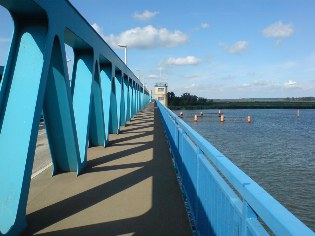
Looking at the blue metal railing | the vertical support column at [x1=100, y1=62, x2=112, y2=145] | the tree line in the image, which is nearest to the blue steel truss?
the blue metal railing

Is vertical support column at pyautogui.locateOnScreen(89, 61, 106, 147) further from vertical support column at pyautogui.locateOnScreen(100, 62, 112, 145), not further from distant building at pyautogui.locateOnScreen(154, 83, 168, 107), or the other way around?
distant building at pyautogui.locateOnScreen(154, 83, 168, 107)

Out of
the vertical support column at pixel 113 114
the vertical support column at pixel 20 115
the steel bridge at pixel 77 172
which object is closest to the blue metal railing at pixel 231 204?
the steel bridge at pixel 77 172

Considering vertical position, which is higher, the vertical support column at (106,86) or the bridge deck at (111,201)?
the vertical support column at (106,86)

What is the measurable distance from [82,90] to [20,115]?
387 centimetres

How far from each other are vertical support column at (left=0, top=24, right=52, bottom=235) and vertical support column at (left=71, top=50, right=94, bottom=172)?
10.9ft

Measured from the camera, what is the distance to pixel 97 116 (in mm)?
10219

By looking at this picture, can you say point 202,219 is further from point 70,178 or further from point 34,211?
point 70,178

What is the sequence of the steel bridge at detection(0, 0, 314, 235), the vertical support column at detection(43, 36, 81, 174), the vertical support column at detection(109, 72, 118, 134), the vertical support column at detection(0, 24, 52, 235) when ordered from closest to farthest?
the steel bridge at detection(0, 0, 314, 235)
the vertical support column at detection(0, 24, 52, 235)
the vertical support column at detection(43, 36, 81, 174)
the vertical support column at detection(109, 72, 118, 134)

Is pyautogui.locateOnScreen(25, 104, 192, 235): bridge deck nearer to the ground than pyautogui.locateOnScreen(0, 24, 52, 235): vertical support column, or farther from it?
nearer to the ground

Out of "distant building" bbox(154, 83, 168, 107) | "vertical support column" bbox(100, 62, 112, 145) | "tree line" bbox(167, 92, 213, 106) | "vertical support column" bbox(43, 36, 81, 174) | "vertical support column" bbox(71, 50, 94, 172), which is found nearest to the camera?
"vertical support column" bbox(43, 36, 81, 174)

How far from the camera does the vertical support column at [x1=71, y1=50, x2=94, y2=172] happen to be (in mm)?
8109

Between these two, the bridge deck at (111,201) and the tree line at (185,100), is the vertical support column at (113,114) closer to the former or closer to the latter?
the bridge deck at (111,201)

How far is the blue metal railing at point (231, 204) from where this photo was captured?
1497 millimetres

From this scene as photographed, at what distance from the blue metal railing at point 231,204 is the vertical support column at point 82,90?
4167 mm
